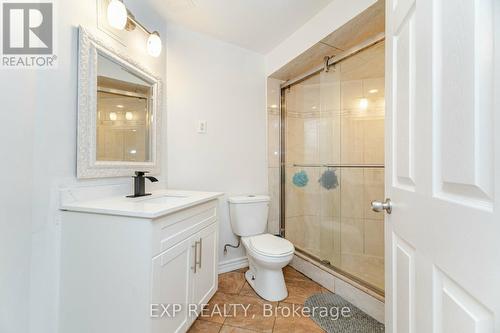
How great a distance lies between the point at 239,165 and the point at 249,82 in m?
0.86

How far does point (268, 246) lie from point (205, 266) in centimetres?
49

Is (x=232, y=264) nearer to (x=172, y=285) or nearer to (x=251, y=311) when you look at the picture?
(x=251, y=311)

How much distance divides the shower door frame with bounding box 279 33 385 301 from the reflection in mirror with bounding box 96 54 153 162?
4.57 feet

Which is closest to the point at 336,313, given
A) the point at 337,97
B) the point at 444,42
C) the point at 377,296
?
the point at 377,296

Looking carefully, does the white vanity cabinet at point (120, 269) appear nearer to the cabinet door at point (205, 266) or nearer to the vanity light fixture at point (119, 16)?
the cabinet door at point (205, 266)

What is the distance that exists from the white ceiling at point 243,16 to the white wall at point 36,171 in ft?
2.36

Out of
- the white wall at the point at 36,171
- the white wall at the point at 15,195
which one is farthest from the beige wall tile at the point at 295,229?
the white wall at the point at 15,195

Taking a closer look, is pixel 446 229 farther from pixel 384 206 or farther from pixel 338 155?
pixel 338 155

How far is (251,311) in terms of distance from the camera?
1.59 meters

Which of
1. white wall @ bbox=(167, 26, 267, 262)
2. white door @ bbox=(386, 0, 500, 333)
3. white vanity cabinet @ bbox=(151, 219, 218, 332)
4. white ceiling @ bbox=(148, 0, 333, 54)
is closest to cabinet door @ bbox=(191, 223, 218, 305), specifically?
white vanity cabinet @ bbox=(151, 219, 218, 332)

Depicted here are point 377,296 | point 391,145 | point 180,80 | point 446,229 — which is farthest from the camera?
point 180,80

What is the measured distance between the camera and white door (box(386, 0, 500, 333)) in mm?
374

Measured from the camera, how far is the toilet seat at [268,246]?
167cm

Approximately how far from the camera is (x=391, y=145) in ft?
2.67
